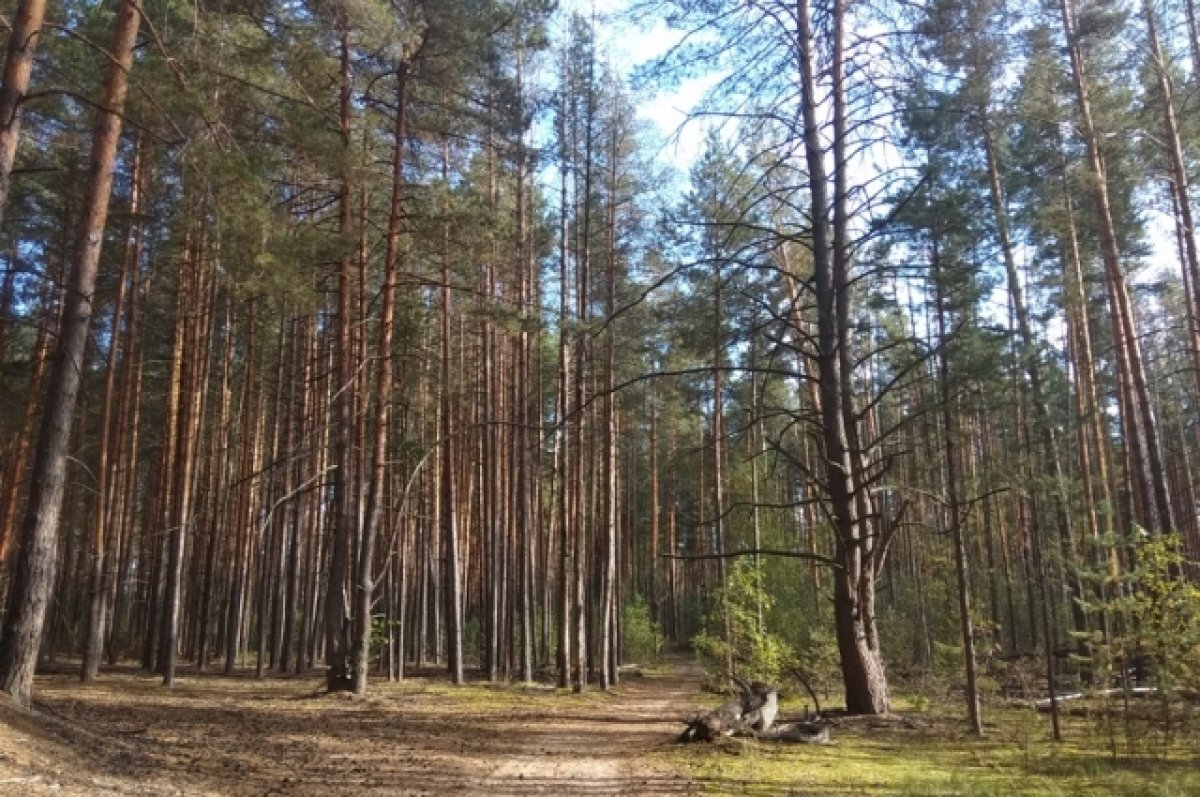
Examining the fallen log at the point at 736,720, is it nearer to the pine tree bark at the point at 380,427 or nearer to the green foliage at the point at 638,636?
the pine tree bark at the point at 380,427

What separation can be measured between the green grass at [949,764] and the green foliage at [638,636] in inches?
650

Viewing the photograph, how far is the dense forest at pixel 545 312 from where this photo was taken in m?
8.66

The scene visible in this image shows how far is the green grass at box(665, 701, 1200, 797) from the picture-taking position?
623 cm

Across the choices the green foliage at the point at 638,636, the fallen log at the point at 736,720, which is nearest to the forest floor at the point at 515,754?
the fallen log at the point at 736,720

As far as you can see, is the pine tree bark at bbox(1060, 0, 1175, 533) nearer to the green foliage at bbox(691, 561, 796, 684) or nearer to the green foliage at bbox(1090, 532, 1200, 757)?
the green foliage at bbox(691, 561, 796, 684)

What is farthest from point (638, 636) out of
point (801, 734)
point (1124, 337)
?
point (801, 734)

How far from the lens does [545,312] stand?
1641cm

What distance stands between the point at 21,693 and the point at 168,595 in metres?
8.81

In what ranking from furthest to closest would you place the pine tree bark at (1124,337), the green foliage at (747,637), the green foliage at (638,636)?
the green foliage at (638,636)
the pine tree bark at (1124,337)
the green foliage at (747,637)

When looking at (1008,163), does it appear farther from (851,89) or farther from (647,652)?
(647,652)

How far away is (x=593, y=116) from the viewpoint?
19.3 meters

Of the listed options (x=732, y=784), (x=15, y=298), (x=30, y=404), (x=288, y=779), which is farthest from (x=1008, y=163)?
(x=15, y=298)

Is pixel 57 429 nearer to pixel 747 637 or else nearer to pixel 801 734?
pixel 801 734

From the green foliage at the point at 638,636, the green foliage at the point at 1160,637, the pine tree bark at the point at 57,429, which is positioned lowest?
the green foliage at the point at 638,636
